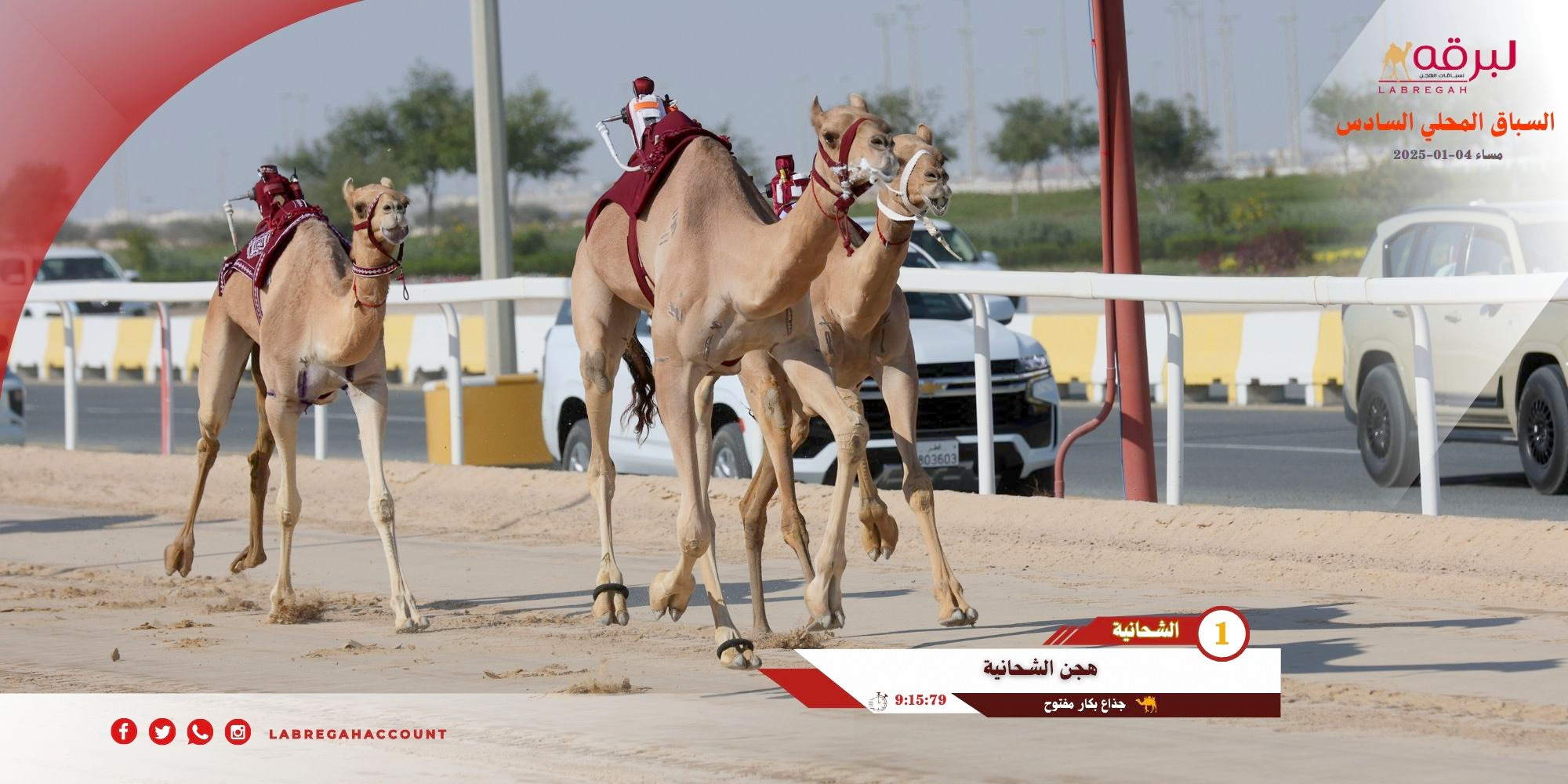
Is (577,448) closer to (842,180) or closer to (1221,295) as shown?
(1221,295)

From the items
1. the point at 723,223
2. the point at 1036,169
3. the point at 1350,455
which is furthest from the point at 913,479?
the point at 1036,169

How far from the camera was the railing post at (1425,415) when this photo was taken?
10.4 meters

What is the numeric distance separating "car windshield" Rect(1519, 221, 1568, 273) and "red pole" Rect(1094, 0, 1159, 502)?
291 cm

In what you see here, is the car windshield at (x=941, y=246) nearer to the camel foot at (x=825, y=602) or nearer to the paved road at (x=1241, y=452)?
the paved road at (x=1241, y=452)

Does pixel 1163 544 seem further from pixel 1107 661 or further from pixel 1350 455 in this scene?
pixel 1350 455

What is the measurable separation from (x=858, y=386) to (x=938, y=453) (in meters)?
4.39

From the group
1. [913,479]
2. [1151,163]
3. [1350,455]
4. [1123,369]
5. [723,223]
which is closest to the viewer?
[723,223]

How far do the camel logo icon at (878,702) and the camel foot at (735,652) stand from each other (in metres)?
1.04

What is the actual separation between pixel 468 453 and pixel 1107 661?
10.3 meters

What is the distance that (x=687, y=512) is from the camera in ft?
26.6

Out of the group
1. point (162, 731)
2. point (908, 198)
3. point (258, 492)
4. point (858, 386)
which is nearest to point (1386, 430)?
point (858, 386)

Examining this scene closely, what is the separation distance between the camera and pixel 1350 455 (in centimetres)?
1761

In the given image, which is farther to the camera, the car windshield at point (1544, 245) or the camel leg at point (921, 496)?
the car windshield at point (1544, 245)

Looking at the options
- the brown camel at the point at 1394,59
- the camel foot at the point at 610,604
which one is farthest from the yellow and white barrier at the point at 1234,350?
the camel foot at the point at 610,604
